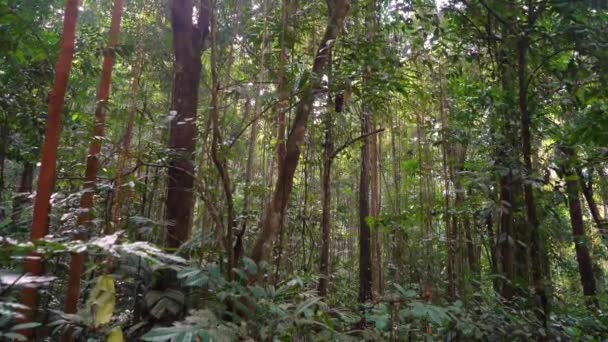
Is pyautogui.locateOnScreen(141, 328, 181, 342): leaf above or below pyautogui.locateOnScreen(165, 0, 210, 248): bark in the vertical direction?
below

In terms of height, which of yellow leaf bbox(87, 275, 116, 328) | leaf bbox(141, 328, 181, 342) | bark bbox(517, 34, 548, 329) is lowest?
leaf bbox(141, 328, 181, 342)

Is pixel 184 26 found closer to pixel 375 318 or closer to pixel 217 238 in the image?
pixel 217 238

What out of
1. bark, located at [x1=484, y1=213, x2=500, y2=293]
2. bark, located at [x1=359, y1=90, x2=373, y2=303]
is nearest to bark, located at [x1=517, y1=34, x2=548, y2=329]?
bark, located at [x1=484, y1=213, x2=500, y2=293]

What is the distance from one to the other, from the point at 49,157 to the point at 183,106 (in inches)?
43.2

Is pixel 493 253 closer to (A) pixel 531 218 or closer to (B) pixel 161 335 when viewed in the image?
(A) pixel 531 218

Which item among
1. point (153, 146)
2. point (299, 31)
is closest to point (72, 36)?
point (153, 146)

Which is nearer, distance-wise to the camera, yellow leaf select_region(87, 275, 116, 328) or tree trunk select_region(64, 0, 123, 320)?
yellow leaf select_region(87, 275, 116, 328)

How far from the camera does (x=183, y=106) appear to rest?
2.76m

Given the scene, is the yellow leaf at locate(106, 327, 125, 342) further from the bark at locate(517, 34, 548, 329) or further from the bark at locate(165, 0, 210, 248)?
the bark at locate(517, 34, 548, 329)

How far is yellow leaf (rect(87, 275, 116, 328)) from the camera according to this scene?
133 cm

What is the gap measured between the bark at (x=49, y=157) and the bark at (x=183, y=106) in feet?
2.55

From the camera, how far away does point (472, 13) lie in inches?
115

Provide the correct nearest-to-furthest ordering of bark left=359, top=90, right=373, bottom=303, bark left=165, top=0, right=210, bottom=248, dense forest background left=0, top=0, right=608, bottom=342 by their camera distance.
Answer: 1. dense forest background left=0, top=0, right=608, bottom=342
2. bark left=165, top=0, right=210, bottom=248
3. bark left=359, top=90, right=373, bottom=303

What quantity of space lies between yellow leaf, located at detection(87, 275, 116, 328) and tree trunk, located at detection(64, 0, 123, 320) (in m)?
0.64
